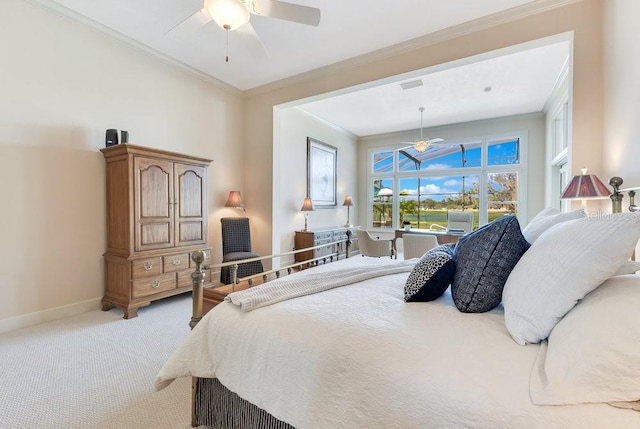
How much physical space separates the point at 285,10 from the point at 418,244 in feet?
10.4

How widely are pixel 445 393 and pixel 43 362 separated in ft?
9.21

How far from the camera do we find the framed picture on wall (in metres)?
6.00

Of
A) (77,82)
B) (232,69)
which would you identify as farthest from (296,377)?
(232,69)

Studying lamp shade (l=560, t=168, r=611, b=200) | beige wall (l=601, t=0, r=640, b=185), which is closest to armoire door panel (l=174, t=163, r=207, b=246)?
lamp shade (l=560, t=168, r=611, b=200)

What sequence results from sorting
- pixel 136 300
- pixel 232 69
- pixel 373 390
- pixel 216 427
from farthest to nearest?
pixel 232 69
pixel 136 300
pixel 216 427
pixel 373 390

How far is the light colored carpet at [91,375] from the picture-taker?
1.61 m

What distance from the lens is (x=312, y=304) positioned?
4.57 ft

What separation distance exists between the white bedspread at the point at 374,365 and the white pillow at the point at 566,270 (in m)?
0.09

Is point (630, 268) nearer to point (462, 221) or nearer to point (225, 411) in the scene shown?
point (225, 411)

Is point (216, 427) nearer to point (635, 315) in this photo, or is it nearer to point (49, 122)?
point (635, 315)

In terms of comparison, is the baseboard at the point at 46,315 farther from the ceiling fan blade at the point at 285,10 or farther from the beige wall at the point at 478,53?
the ceiling fan blade at the point at 285,10

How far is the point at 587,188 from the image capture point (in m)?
2.24

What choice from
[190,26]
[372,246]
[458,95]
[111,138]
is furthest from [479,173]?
[111,138]

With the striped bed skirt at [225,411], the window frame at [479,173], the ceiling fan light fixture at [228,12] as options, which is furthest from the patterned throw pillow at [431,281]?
the window frame at [479,173]
